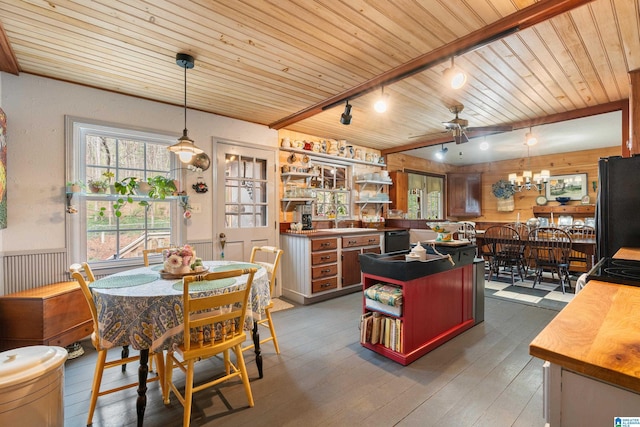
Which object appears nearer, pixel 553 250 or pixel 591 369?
pixel 591 369

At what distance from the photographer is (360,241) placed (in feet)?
14.3

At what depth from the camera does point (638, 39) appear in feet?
7.08

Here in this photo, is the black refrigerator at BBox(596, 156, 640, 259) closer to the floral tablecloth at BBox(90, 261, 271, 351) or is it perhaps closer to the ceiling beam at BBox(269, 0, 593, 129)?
the ceiling beam at BBox(269, 0, 593, 129)

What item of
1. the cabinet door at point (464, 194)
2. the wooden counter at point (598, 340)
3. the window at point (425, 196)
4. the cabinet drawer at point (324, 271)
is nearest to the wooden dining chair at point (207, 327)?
the wooden counter at point (598, 340)

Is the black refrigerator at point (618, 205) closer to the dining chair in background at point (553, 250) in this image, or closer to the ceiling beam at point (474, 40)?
the ceiling beam at point (474, 40)

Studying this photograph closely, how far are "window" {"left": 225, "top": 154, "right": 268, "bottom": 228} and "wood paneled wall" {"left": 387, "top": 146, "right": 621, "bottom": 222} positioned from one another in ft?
9.50

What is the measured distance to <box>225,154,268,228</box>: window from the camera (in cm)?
382

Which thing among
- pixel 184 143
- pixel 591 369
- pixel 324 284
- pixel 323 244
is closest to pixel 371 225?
pixel 323 244

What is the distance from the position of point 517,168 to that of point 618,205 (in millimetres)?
6105

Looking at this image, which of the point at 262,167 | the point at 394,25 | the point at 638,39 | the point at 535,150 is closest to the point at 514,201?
the point at 535,150

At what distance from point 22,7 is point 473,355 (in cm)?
397

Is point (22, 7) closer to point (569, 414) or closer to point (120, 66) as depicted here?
point (120, 66)

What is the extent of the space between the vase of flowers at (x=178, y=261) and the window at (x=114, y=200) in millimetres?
1339

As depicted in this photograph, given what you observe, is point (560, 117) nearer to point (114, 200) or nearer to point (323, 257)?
point (323, 257)
